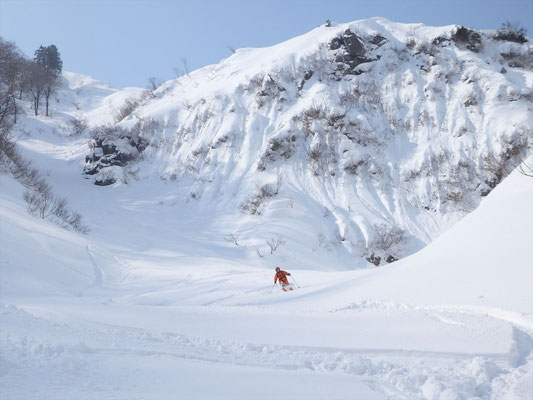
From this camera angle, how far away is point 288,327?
6.20 metres

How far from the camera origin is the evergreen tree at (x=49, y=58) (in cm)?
5992

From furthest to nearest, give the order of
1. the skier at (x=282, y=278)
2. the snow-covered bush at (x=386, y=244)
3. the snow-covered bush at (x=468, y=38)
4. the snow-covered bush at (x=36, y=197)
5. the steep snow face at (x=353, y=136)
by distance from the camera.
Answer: the snow-covered bush at (x=468, y=38), the steep snow face at (x=353, y=136), the snow-covered bush at (x=386, y=244), the snow-covered bush at (x=36, y=197), the skier at (x=282, y=278)

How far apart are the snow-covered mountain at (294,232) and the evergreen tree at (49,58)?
9475 millimetres

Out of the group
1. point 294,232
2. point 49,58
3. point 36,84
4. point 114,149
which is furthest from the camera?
point 49,58

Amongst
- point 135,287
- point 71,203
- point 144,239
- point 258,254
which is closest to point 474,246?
point 135,287

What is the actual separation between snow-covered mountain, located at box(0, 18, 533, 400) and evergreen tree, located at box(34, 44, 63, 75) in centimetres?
947

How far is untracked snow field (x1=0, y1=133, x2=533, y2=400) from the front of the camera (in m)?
3.72

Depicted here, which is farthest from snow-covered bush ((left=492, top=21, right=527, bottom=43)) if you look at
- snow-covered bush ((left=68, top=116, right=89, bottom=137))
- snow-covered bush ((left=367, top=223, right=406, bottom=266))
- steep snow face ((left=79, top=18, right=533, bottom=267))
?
snow-covered bush ((left=68, top=116, right=89, bottom=137))

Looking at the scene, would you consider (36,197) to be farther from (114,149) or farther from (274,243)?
(274,243)

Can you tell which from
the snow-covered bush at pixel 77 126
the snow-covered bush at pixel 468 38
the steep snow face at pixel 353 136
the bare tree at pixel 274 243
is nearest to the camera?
the bare tree at pixel 274 243

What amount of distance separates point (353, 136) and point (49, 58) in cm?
6054

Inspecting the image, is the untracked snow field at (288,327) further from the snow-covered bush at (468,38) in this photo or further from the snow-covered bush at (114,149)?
the snow-covered bush at (468,38)

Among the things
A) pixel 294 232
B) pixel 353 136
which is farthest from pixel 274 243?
pixel 353 136

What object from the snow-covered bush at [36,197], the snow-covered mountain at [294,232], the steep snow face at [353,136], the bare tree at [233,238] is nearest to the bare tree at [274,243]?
the snow-covered mountain at [294,232]
